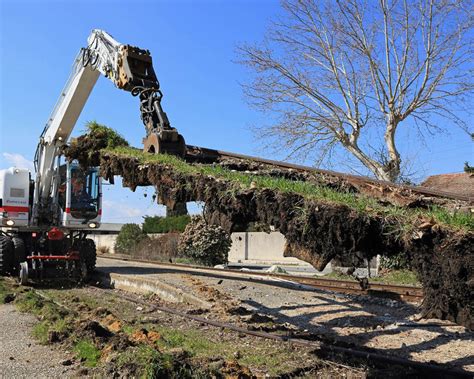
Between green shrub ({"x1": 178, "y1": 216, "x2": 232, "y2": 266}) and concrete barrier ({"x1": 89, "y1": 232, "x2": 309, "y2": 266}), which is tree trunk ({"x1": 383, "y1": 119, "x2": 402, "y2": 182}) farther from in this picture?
concrete barrier ({"x1": 89, "y1": 232, "x2": 309, "y2": 266})

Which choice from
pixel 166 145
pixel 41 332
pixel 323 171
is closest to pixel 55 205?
pixel 41 332

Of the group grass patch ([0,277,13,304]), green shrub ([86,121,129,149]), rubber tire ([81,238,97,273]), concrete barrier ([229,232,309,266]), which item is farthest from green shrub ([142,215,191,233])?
green shrub ([86,121,129,149])

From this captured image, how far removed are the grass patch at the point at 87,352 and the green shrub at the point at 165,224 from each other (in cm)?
2899

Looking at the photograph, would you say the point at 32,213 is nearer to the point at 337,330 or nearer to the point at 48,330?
the point at 48,330

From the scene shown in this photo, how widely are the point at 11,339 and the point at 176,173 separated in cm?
374

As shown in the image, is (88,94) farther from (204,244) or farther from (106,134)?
(204,244)

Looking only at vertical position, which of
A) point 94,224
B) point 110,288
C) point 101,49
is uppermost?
point 101,49

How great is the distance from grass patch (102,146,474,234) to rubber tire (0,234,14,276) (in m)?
9.63

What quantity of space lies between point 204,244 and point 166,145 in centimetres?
2123

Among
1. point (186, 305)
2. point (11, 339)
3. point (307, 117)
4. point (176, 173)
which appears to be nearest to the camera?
point (176, 173)

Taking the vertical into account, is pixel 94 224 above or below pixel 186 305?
above

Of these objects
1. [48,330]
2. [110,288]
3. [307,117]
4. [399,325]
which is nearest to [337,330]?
[399,325]

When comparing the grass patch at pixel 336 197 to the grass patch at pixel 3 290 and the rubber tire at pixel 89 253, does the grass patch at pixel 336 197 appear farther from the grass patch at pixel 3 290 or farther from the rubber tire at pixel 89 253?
the rubber tire at pixel 89 253

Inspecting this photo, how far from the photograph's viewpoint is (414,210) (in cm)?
459
